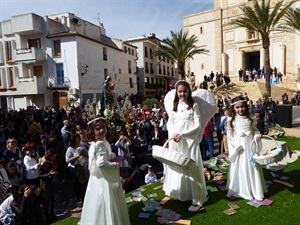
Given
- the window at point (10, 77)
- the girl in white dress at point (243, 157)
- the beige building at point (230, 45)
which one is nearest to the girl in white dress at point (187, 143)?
the girl in white dress at point (243, 157)

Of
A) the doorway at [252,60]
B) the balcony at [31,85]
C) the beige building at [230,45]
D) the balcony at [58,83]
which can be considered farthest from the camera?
the doorway at [252,60]

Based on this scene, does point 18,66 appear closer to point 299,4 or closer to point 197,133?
point 197,133

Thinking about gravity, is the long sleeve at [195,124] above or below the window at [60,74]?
below

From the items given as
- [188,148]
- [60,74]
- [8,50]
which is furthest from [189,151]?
[8,50]

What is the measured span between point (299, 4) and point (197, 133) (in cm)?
3504

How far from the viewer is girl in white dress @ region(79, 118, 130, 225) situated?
3875 mm

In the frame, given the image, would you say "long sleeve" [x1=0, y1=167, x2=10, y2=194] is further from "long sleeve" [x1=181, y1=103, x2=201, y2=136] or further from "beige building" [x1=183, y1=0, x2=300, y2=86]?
"beige building" [x1=183, y1=0, x2=300, y2=86]

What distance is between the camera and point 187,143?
16.5ft

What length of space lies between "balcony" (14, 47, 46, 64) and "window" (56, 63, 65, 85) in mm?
2064

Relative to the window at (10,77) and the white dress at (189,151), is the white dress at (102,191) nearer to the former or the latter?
the white dress at (189,151)

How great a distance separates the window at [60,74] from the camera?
1173 inches

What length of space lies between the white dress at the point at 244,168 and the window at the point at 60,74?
27042 mm

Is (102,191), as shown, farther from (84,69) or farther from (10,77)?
(10,77)

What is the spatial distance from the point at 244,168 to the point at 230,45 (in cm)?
3825
